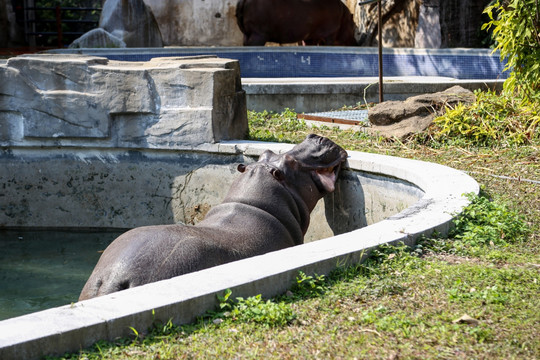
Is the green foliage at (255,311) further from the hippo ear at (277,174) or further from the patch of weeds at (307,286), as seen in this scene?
the hippo ear at (277,174)

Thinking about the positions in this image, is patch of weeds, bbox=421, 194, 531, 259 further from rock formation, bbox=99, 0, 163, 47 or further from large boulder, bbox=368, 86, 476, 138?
rock formation, bbox=99, 0, 163, 47

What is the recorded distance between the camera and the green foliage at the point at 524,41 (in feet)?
22.4

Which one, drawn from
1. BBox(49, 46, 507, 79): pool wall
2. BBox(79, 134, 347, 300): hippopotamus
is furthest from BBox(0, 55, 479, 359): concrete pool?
BBox(49, 46, 507, 79): pool wall

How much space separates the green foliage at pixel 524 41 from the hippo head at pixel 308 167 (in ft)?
7.67

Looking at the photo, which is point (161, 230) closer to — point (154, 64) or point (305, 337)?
point (305, 337)

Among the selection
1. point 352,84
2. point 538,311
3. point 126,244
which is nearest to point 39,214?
point 126,244

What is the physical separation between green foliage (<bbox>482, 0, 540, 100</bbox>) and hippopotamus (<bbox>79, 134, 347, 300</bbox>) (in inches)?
90.7

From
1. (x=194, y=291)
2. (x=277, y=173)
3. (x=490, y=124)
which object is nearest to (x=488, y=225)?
(x=277, y=173)

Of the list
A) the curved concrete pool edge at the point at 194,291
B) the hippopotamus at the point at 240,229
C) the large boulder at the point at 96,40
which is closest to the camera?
the curved concrete pool edge at the point at 194,291

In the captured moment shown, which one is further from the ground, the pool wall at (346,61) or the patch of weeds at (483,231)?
the pool wall at (346,61)

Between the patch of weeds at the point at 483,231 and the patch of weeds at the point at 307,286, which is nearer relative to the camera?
the patch of weeds at the point at 307,286

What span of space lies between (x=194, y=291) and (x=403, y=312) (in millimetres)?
881

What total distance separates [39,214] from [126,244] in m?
3.67

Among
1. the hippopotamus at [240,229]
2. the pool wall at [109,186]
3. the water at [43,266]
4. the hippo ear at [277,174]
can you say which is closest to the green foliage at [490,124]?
the hippopotamus at [240,229]
